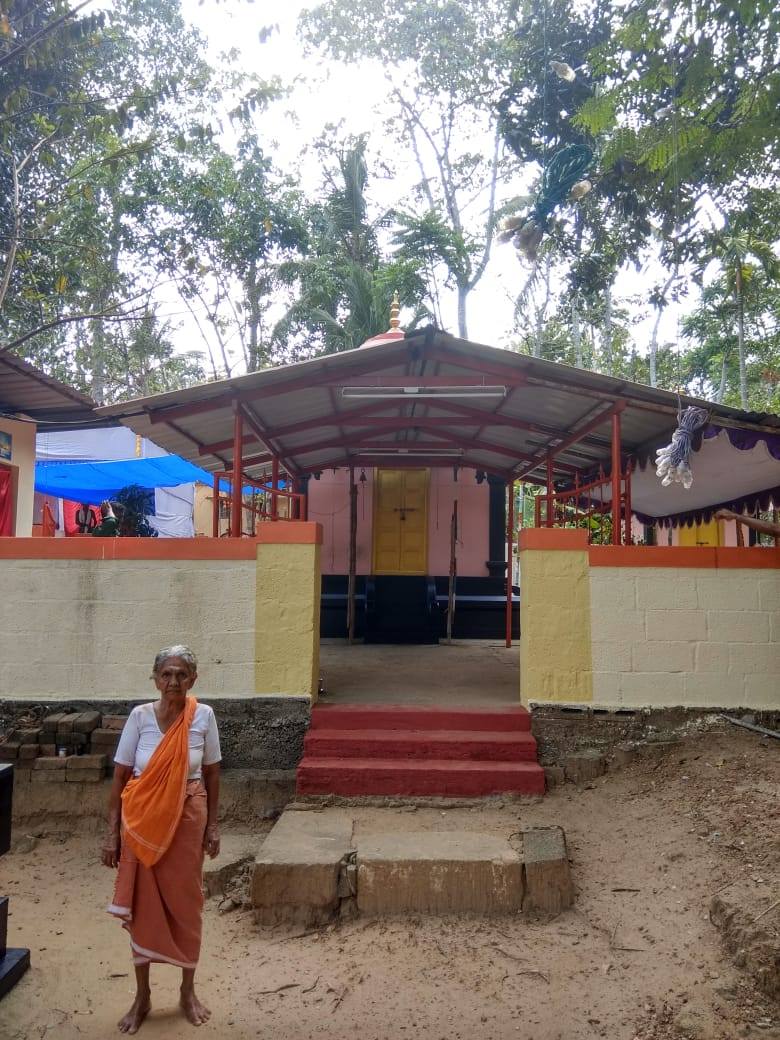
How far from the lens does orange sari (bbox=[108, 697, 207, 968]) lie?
9.91 feet

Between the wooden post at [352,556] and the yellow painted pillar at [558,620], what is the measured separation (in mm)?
4588

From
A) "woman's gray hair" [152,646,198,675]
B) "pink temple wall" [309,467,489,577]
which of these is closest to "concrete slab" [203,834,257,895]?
"woman's gray hair" [152,646,198,675]

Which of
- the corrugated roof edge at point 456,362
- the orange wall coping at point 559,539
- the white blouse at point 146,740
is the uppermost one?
the corrugated roof edge at point 456,362

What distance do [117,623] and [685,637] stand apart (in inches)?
166

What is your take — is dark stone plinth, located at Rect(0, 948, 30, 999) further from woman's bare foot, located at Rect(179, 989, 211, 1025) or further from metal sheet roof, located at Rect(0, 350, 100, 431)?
metal sheet roof, located at Rect(0, 350, 100, 431)

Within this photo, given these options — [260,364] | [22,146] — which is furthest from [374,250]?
[22,146]

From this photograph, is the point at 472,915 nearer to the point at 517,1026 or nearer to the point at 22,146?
the point at 517,1026

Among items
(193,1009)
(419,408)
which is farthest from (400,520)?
(193,1009)

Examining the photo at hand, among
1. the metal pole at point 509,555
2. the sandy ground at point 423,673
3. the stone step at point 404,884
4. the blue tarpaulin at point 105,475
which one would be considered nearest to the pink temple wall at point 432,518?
the metal pole at point 509,555

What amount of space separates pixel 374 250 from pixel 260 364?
4.11 m

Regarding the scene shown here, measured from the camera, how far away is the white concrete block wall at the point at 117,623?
17.6 feet

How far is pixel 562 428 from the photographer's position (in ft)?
23.9

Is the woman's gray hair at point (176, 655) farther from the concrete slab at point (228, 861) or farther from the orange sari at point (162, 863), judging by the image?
the concrete slab at point (228, 861)

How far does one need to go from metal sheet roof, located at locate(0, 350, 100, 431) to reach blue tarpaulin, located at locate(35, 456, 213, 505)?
1732mm
